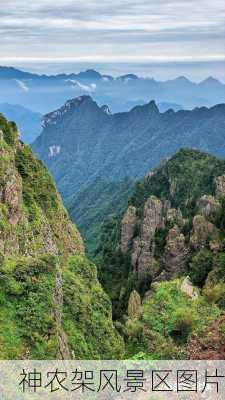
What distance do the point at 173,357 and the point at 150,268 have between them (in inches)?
1445

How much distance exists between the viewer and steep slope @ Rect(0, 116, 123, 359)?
2252 centimetres

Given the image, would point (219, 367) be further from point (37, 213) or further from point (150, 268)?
point (150, 268)

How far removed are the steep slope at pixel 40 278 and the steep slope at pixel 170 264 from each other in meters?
2.38

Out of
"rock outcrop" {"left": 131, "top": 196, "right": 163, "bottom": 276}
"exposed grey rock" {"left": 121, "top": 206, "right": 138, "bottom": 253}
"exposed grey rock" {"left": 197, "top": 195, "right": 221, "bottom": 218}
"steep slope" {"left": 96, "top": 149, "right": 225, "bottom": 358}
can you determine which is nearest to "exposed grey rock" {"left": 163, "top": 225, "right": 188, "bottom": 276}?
"steep slope" {"left": 96, "top": 149, "right": 225, "bottom": 358}

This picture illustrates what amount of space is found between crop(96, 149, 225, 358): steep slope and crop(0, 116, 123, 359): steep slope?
2384mm

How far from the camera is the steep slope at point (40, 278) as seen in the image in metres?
22.5

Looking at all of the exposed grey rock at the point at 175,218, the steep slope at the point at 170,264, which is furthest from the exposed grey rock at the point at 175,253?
the exposed grey rock at the point at 175,218

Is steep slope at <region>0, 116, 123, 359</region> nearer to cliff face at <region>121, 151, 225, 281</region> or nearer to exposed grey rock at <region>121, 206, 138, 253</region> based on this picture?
cliff face at <region>121, 151, 225, 281</region>

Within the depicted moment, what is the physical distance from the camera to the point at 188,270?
4781cm

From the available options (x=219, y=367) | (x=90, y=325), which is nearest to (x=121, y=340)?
(x=90, y=325)

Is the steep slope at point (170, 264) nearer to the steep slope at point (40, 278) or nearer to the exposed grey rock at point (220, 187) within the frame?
the exposed grey rock at point (220, 187)

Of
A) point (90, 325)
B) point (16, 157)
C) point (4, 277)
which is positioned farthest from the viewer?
point (16, 157)

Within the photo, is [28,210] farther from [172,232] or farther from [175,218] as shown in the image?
[175,218]

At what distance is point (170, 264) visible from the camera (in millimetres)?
52031
